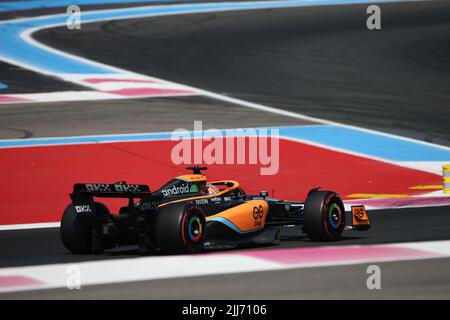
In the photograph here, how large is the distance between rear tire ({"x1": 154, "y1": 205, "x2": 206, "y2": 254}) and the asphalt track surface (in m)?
0.76

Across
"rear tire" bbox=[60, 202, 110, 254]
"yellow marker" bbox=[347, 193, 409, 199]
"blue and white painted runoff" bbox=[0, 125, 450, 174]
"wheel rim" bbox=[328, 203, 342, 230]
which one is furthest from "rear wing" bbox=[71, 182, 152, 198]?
"blue and white painted runoff" bbox=[0, 125, 450, 174]

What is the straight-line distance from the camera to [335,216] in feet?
42.1

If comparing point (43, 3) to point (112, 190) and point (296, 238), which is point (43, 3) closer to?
point (296, 238)

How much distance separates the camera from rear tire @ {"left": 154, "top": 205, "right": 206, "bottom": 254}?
11156 millimetres

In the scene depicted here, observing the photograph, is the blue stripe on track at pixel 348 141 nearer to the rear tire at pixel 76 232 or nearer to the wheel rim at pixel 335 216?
the wheel rim at pixel 335 216

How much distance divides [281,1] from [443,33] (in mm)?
7640

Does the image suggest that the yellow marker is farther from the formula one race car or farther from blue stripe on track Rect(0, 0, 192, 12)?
blue stripe on track Rect(0, 0, 192, 12)

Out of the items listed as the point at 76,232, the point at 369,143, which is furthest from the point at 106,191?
the point at 369,143

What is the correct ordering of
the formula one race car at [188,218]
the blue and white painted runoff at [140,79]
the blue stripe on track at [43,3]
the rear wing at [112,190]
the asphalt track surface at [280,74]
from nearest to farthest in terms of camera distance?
1. the formula one race car at [188,218]
2. the rear wing at [112,190]
3. the asphalt track surface at [280,74]
4. the blue and white painted runoff at [140,79]
5. the blue stripe on track at [43,3]

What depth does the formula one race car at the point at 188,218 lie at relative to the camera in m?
11.3

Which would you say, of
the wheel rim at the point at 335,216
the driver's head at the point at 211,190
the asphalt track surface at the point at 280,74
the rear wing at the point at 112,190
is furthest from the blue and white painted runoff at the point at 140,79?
the rear wing at the point at 112,190

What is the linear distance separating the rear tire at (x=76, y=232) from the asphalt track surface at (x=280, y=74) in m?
0.18
